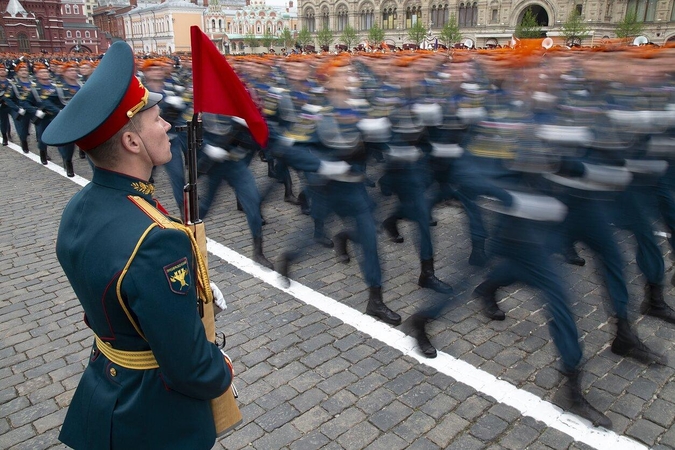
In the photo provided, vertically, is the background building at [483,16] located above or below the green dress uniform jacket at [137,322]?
above

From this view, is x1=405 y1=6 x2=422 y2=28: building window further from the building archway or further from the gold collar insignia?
the gold collar insignia

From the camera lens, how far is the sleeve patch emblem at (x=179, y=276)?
1579 mm

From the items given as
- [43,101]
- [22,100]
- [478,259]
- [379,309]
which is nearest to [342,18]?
[22,100]

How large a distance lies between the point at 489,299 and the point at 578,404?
1.23 meters

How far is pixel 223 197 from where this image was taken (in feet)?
29.7

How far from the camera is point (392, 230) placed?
21.8 ft

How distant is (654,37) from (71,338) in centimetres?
6273

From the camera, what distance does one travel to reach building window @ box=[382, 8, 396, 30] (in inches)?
2980

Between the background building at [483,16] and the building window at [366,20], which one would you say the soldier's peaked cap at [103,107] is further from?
the building window at [366,20]

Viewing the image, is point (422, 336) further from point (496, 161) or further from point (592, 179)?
point (592, 179)

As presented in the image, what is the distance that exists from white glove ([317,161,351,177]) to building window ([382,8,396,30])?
251 feet

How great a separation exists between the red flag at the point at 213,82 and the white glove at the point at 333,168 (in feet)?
8.00

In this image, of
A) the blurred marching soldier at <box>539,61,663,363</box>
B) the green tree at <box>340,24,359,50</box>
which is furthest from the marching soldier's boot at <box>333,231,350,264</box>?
the green tree at <box>340,24,359,50</box>

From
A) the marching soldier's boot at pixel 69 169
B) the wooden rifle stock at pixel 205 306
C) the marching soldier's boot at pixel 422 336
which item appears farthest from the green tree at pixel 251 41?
the wooden rifle stock at pixel 205 306
